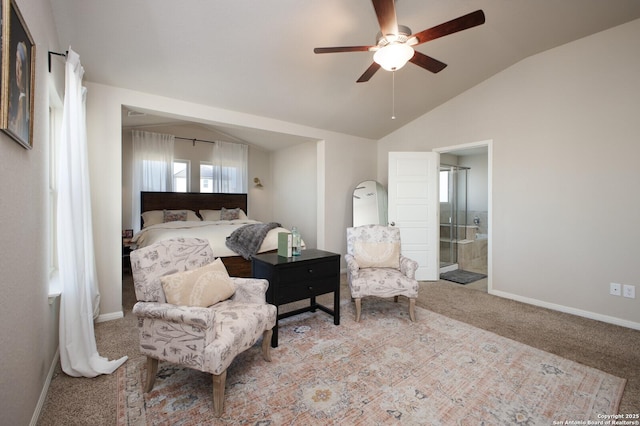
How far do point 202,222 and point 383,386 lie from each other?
4064 mm

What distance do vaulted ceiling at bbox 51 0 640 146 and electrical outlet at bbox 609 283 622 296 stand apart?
2627 mm

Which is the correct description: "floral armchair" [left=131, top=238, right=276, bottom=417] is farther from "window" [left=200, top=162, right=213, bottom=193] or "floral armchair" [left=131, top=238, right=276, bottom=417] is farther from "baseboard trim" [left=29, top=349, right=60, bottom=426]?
"window" [left=200, top=162, right=213, bottom=193]

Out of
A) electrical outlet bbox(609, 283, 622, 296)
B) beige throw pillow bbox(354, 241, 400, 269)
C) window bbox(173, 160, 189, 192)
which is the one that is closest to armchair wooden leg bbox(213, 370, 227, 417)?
beige throw pillow bbox(354, 241, 400, 269)

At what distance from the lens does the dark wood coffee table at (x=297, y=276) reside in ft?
7.92

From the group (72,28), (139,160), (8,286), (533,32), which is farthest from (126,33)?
(533,32)

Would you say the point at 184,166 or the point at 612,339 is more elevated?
the point at 184,166

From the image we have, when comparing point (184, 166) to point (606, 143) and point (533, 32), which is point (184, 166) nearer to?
point (533, 32)

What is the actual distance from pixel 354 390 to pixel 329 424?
0.33 m

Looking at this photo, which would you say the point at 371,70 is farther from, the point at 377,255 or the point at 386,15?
the point at 377,255

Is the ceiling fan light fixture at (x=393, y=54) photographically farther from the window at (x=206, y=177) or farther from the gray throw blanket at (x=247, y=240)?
the window at (x=206, y=177)

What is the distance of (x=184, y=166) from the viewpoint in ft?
19.3

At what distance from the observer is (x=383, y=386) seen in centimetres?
189

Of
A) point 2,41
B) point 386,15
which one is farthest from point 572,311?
point 2,41

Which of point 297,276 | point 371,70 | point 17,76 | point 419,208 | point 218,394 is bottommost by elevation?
point 218,394
